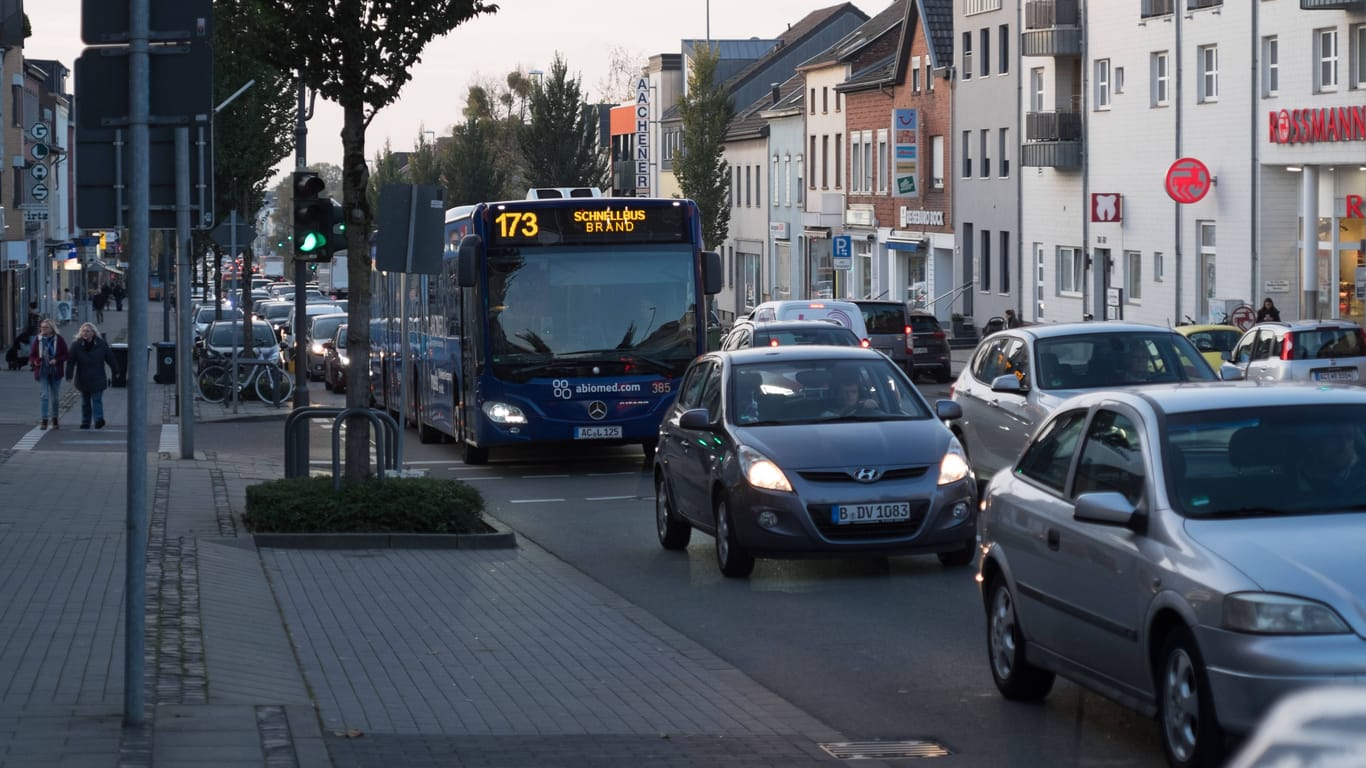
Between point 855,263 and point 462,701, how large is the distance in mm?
68164

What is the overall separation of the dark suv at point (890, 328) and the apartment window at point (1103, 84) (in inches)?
458

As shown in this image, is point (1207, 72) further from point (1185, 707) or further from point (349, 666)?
point (1185, 707)

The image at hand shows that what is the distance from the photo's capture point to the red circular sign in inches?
1549

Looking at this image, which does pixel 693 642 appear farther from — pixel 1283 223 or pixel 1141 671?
pixel 1283 223

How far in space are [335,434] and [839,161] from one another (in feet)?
204

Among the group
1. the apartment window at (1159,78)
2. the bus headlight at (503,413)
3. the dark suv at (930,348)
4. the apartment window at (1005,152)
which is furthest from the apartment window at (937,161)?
the bus headlight at (503,413)

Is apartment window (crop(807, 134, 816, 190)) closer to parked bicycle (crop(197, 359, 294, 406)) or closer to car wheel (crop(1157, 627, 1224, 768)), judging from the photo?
parked bicycle (crop(197, 359, 294, 406))

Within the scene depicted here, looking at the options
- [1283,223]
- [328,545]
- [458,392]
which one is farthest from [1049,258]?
[328,545]

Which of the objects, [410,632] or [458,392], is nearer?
[410,632]

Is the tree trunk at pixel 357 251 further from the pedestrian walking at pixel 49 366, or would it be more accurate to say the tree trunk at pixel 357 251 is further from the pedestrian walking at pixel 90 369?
the pedestrian walking at pixel 49 366

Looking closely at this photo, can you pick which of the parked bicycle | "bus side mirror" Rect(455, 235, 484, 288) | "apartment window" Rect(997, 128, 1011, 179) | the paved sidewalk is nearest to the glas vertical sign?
"apartment window" Rect(997, 128, 1011, 179)

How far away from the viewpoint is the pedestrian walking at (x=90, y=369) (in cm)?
3031

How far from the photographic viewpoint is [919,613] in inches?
454

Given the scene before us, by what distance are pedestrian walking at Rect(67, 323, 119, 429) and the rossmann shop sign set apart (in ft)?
77.7
